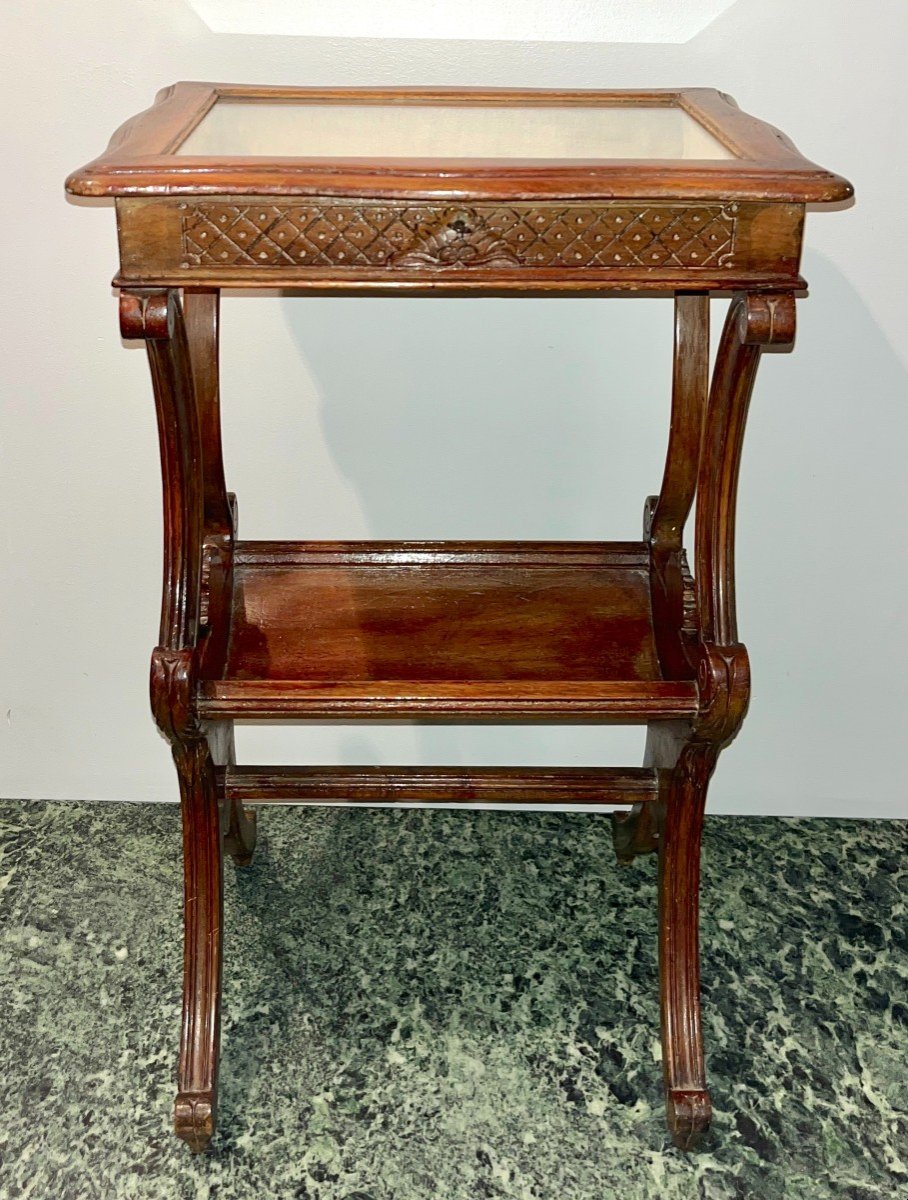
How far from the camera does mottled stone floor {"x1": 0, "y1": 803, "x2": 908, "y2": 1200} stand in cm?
184

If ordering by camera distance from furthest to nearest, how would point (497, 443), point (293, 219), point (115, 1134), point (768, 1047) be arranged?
point (497, 443)
point (768, 1047)
point (115, 1134)
point (293, 219)

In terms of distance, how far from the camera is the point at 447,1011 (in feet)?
6.85

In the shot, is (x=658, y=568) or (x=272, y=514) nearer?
(x=658, y=568)

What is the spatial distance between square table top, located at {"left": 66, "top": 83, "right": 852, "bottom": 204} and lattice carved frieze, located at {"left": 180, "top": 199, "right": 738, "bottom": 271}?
36 mm

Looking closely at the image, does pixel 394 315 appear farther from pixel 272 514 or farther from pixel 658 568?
pixel 658 568

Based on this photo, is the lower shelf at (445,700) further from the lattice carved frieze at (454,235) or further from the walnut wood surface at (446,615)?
the lattice carved frieze at (454,235)

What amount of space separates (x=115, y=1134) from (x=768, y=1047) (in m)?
1.03

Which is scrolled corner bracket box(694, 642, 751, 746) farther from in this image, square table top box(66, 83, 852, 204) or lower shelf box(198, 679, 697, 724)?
square table top box(66, 83, 852, 204)

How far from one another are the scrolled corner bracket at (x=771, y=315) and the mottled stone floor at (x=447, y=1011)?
3.86 ft

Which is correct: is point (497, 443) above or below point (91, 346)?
below

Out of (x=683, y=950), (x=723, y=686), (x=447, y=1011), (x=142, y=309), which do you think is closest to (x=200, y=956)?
(x=447, y=1011)

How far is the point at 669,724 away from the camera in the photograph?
197 centimetres

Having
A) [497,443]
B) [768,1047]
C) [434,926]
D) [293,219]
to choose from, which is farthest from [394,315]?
[768,1047]

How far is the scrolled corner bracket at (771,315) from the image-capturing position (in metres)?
1.49
